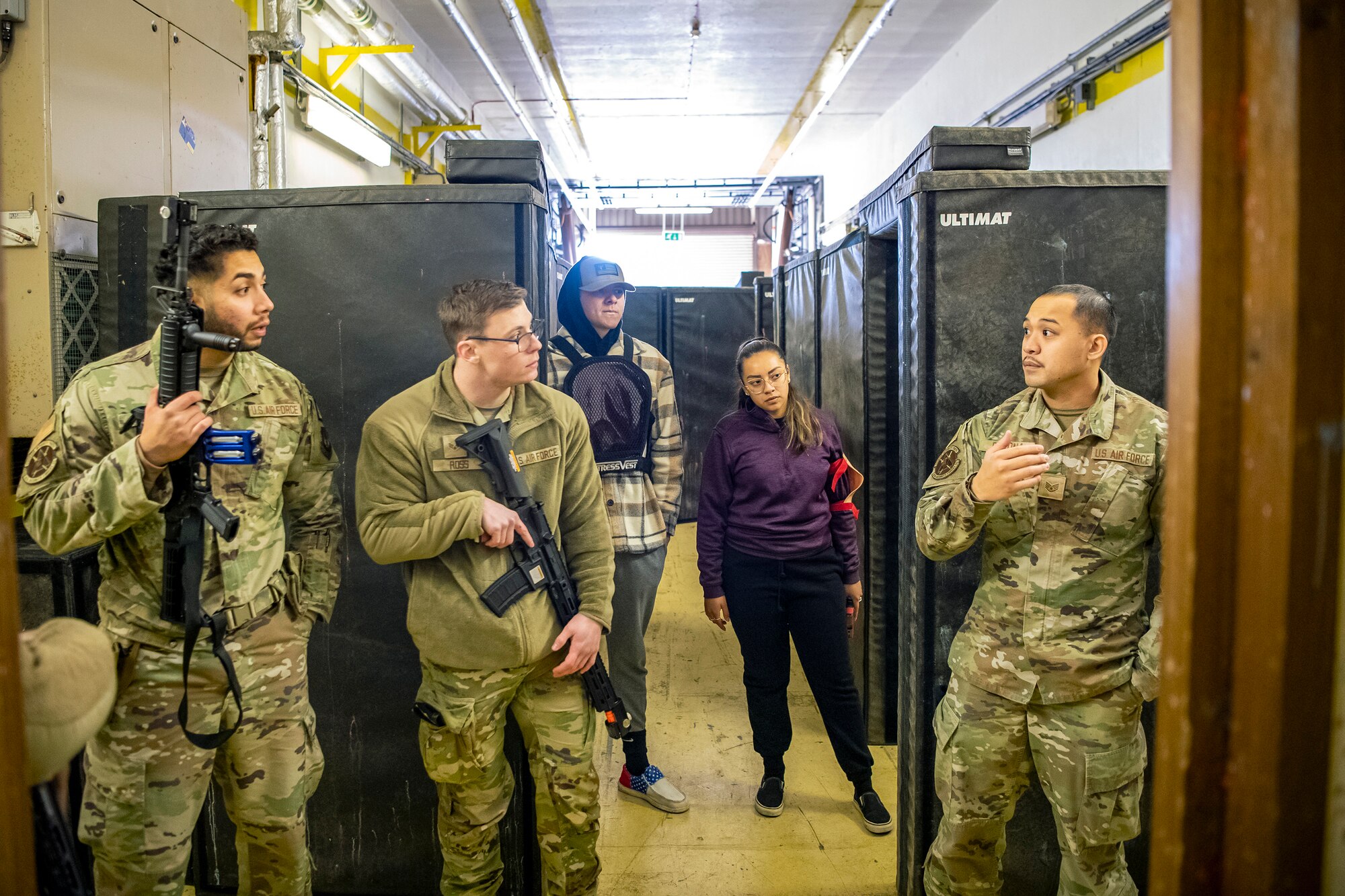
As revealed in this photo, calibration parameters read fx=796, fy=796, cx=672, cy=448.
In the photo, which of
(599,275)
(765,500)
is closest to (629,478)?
(765,500)

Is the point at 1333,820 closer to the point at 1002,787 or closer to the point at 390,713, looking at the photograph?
the point at 1002,787

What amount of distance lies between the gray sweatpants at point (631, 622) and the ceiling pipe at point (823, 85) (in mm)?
4207

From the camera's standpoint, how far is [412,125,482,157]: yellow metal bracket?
7.19 metres

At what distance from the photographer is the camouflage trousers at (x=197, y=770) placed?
64.4 inches

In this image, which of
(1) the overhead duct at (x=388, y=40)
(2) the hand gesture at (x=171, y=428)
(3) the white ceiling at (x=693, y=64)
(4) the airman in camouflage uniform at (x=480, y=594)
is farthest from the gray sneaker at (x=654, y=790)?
(3) the white ceiling at (x=693, y=64)

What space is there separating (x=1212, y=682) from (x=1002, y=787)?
142cm

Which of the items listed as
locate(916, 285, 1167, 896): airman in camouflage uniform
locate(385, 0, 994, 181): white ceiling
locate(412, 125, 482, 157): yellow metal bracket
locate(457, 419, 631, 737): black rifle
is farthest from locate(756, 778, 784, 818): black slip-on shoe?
locate(412, 125, 482, 157): yellow metal bracket

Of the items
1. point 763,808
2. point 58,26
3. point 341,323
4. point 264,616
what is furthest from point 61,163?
point 763,808

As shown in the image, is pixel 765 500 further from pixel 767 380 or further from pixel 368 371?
pixel 368 371

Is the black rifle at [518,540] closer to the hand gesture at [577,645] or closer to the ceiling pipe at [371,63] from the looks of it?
the hand gesture at [577,645]

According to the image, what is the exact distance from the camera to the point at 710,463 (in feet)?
9.20

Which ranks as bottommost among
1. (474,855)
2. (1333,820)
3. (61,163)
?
(474,855)

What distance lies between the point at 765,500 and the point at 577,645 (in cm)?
100

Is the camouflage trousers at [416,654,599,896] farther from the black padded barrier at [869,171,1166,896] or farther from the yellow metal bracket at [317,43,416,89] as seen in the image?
the yellow metal bracket at [317,43,416,89]
